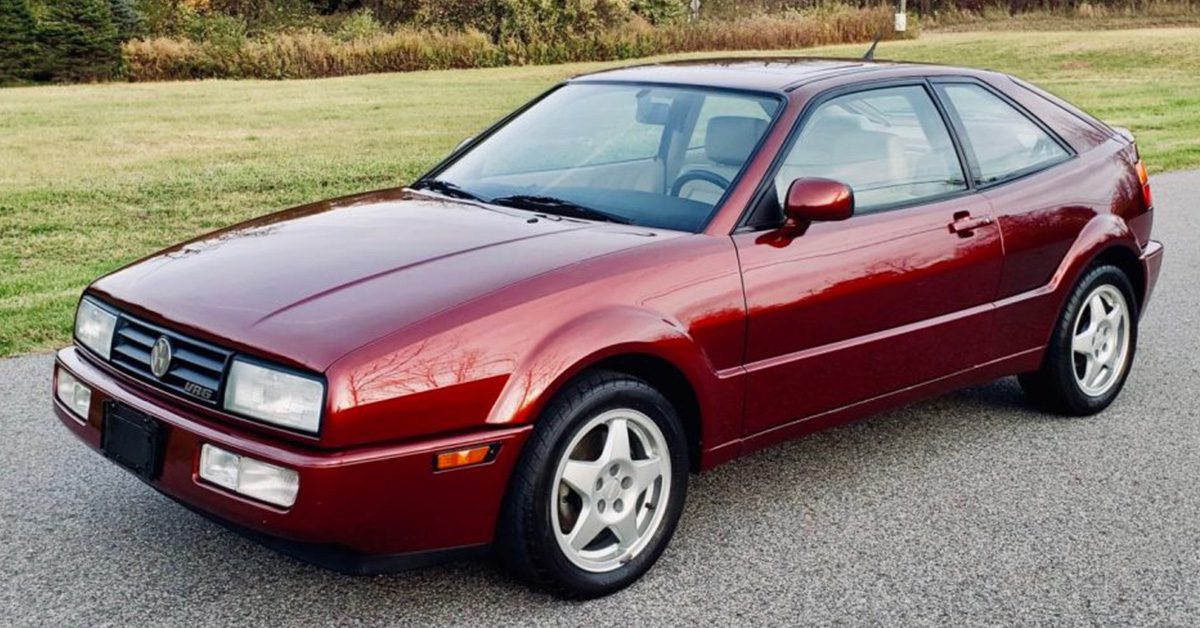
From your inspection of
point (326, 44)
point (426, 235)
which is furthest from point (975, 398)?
point (326, 44)

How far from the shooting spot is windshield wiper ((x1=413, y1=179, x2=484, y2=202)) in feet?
15.3

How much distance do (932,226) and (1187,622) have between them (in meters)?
1.61

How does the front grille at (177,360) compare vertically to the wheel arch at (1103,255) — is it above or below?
below

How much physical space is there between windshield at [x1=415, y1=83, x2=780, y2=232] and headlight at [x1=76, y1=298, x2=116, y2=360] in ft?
4.26

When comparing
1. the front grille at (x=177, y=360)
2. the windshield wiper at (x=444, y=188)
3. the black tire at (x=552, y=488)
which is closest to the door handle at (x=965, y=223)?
the black tire at (x=552, y=488)

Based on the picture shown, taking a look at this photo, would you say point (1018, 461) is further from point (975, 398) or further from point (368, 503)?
point (368, 503)

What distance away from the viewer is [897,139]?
475 centimetres

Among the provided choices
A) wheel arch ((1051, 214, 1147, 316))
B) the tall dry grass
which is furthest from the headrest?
the tall dry grass

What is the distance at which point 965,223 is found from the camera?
15.7 ft

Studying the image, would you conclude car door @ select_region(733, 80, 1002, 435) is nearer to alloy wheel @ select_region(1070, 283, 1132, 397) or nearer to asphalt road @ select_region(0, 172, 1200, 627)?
asphalt road @ select_region(0, 172, 1200, 627)

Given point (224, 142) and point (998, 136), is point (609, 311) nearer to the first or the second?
point (998, 136)

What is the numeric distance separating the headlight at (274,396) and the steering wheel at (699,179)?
5.05ft

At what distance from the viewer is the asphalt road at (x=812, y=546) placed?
3.64m

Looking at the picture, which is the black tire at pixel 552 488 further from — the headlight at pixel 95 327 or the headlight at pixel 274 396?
the headlight at pixel 95 327
